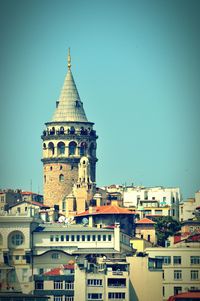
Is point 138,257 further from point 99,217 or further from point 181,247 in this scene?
point 99,217

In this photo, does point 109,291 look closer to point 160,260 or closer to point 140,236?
point 160,260

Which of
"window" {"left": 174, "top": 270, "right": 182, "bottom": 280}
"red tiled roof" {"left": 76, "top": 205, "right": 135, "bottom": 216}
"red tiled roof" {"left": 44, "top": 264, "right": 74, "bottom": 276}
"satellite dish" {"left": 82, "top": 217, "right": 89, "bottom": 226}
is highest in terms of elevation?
"red tiled roof" {"left": 76, "top": 205, "right": 135, "bottom": 216}

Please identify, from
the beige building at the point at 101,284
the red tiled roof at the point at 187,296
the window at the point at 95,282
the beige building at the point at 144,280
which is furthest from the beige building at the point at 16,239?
the red tiled roof at the point at 187,296

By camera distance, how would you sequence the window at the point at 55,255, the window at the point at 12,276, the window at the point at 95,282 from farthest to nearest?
the window at the point at 55,255, the window at the point at 12,276, the window at the point at 95,282

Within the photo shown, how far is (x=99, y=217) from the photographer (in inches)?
7687

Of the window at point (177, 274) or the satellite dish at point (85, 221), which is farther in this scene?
the satellite dish at point (85, 221)

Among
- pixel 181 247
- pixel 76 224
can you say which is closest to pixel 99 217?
pixel 76 224

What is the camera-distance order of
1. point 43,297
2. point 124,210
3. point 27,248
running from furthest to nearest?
point 124,210 < point 27,248 < point 43,297

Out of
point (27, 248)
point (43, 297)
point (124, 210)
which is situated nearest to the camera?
point (43, 297)

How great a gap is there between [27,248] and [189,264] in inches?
744

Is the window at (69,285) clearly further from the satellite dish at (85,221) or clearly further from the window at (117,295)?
the satellite dish at (85,221)

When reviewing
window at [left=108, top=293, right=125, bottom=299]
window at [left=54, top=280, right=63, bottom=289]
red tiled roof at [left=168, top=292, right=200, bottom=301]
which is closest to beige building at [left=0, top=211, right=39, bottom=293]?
window at [left=54, top=280, right=63, bottom=289]

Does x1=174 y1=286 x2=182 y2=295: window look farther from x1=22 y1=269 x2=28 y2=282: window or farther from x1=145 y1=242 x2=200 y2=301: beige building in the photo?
x1=22 y1=269 x2=28 y2=282: window

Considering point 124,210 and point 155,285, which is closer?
point 155,285
